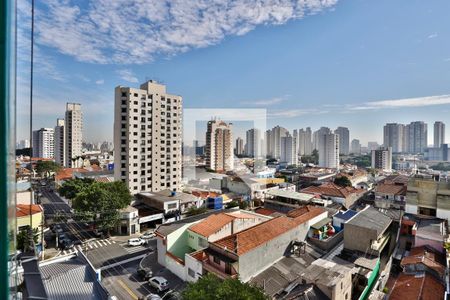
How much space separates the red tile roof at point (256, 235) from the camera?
5.80 m

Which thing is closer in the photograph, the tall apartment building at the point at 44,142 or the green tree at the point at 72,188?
the green tree at the point at 72,188

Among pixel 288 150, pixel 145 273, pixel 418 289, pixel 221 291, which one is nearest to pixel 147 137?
pixel 145 273

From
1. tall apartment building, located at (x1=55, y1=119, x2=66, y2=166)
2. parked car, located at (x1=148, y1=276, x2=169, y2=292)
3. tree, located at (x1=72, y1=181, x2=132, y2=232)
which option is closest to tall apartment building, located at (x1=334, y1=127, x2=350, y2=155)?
tall apartment building, located at (x1=55, y1=119, x2=66, y2=166)

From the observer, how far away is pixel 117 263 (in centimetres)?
762

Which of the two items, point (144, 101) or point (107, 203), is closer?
point (107, 203)

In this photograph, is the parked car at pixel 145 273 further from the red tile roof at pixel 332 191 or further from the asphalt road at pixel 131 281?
the red tile roof at pixel 332 191

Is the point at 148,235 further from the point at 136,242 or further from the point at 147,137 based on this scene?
the point at 147,137

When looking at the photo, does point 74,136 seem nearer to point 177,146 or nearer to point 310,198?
point 177,146

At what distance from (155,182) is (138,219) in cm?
366

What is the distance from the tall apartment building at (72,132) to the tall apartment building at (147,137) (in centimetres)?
1633

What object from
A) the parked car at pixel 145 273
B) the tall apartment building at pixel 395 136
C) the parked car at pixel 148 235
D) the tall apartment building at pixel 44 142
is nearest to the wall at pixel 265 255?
the parked car at pixel 145 273

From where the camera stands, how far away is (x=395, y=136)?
45500mm

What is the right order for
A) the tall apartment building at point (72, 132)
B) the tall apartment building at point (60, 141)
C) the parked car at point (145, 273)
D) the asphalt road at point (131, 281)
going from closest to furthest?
the asphalt road at point (131, 281) → the parked car at point (145, 273) → the tall apartment building at point (72, 132) → the tall apartment building at point (60, 141)

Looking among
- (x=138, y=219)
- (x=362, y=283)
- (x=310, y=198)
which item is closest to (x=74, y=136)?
(x=138, y=219)
